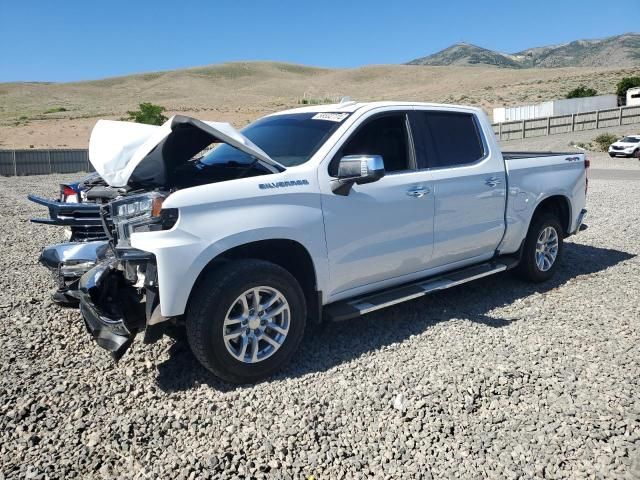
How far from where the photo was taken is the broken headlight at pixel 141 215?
11.1ft

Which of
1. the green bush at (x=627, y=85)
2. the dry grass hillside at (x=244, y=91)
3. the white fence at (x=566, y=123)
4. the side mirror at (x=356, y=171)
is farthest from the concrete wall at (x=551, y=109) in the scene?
the side mirror at (x=356, y=171)

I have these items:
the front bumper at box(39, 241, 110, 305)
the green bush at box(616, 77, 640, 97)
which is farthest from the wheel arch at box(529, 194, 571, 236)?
the green bush at box(616, 77, 640, 97)

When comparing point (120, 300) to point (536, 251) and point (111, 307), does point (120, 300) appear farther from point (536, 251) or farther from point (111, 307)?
point (536, 251)

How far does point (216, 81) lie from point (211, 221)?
14469 centimetres

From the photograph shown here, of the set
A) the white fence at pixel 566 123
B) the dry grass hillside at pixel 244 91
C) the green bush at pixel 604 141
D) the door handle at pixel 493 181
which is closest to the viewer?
the door handle at pixel 493 181

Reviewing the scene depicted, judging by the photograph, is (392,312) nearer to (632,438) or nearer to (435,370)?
(435,370)

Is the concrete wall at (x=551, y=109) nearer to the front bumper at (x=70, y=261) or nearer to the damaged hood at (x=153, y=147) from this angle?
the damaged hood at (x=153, y=147)

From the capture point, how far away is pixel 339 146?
4.14m

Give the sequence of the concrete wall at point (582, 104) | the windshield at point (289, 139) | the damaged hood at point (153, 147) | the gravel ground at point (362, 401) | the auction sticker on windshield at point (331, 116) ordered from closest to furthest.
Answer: the gravel ground at point (362, 401) < the damaged hood at point (153, 147) < the windshield at point (289, 139) < the auction sticker on windshield at point (331, 116) < the concrete wall at point (582, 104)

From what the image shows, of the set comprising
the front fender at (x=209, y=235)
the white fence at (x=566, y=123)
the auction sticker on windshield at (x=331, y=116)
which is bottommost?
the front fender at (x=209, y=235)

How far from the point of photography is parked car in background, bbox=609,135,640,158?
2654cm

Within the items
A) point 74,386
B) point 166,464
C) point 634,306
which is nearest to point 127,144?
point 74,386

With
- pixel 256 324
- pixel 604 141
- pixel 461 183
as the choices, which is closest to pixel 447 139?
pixel 461 183

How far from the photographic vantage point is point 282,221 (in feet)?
12.2
